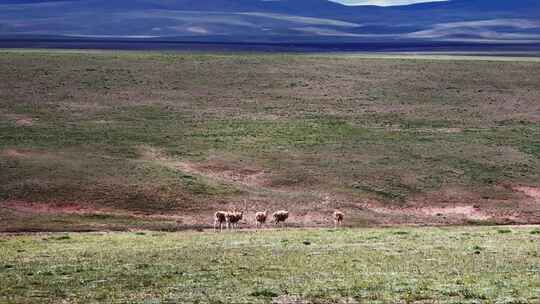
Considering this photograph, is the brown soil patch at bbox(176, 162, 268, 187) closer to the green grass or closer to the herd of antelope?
the herd of antelope

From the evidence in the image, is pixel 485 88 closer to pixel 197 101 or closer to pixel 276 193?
pixel 197 101

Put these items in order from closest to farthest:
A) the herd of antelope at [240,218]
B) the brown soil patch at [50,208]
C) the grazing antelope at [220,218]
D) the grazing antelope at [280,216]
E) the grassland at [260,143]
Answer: the grazing antelope at [220,218], the herd of antelope at [240,218], the grazing antelope at [280,216], the brown soil patch at [50,208], the grassland at [260,143]

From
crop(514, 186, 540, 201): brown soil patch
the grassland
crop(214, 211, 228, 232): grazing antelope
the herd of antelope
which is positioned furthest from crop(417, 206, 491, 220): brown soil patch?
crop(214, 211, 228, 232): grazing antelope

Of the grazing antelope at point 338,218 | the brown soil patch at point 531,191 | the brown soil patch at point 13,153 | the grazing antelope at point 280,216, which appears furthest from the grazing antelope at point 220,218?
the brown soil patch at point 531,191

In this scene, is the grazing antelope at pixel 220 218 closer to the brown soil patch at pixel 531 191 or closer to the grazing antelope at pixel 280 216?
the grazing antelope at pixel 280 216

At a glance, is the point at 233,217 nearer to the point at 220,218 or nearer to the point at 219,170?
the point at 220,218

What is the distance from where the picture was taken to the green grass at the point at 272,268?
785 inches

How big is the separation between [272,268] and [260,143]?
3747cm

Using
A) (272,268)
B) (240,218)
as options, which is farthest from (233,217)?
(272,268)

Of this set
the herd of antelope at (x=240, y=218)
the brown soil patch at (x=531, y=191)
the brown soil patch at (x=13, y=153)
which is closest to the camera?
the herd of antelope at (x=240, y=218)

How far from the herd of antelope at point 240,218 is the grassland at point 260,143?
159 cm

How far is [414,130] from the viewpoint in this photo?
67.4 metres

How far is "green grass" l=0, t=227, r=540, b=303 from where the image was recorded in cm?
1994

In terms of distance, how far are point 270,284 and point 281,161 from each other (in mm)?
34772
